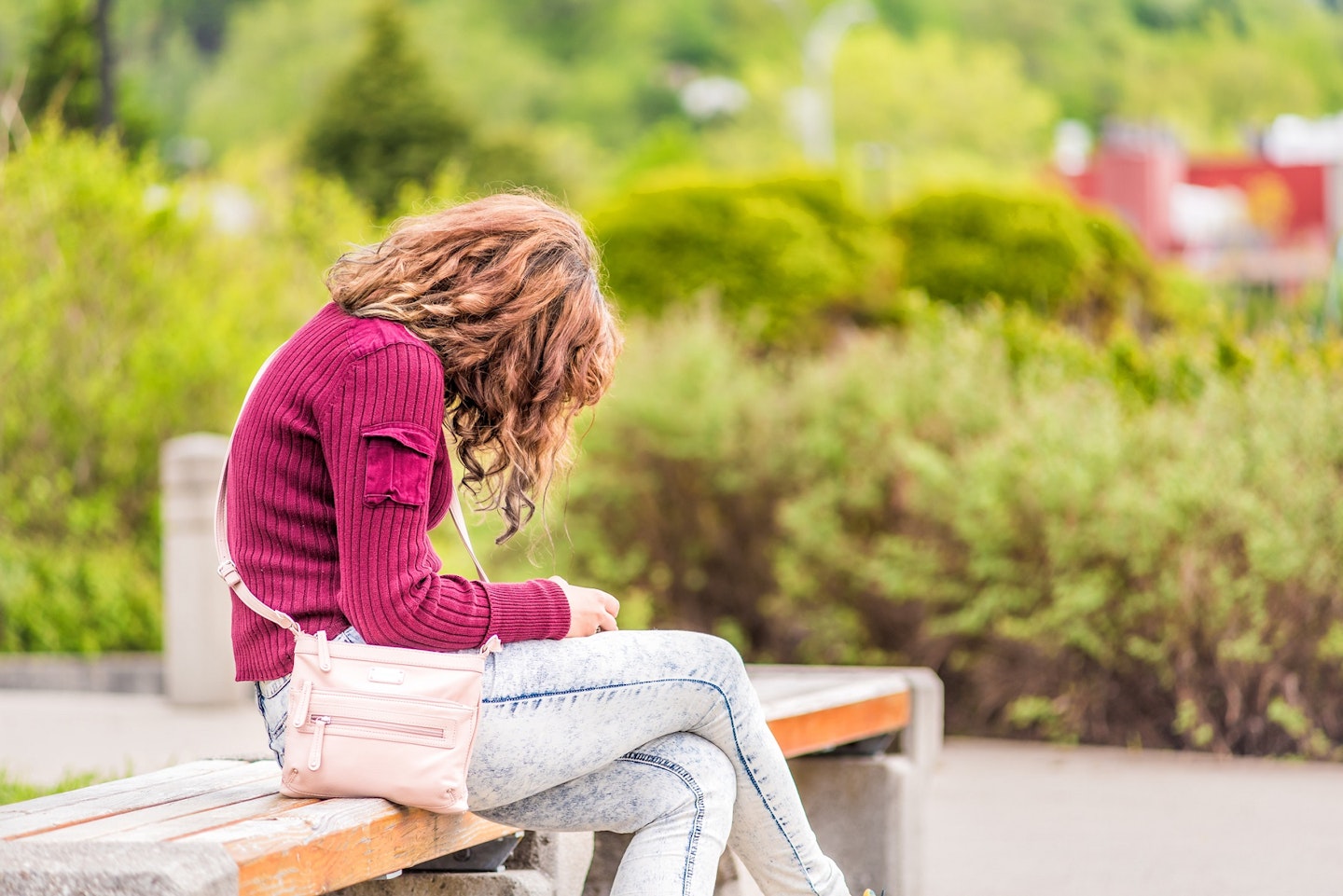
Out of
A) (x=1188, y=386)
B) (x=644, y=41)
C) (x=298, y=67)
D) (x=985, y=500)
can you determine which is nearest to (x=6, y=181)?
(x=985, y=500)

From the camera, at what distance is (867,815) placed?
3.72 m

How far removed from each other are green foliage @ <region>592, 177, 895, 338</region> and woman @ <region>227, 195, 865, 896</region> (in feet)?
41.4

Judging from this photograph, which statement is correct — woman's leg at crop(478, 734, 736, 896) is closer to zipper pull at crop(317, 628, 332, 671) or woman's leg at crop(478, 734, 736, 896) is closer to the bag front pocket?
the bag front pocket

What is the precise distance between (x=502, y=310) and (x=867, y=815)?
184cm

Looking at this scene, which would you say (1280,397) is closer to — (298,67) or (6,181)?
(6,181)

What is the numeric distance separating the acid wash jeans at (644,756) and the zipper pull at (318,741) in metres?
0.13

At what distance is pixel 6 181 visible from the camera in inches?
345

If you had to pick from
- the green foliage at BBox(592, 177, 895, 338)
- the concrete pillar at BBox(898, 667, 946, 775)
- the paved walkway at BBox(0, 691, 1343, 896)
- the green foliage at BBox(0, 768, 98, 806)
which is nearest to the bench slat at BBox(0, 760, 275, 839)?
the green foliage at BBox(0, 768, 98, 806)

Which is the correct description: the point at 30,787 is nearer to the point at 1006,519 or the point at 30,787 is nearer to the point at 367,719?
the point at 367,719

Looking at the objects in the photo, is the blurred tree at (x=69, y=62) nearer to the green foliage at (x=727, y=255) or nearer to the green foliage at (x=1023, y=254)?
the green foliage at (x=727, y=255)

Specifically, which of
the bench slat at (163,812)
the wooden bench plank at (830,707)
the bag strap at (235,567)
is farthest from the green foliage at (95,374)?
the bag strap at (235,567)

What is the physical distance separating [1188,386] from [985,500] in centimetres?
149

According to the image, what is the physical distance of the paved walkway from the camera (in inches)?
169

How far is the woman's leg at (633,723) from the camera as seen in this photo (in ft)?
7.70
